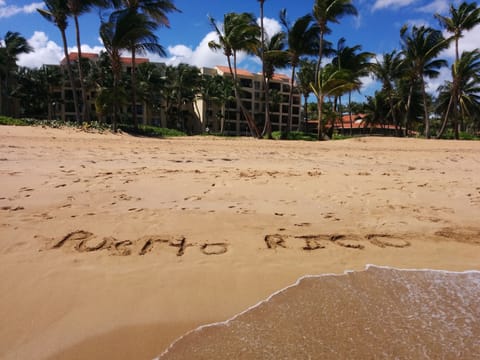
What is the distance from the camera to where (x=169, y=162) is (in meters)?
7.83

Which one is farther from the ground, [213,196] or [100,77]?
[100,77]

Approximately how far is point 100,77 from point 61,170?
31.7 metres

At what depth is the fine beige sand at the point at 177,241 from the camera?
86.5 inches

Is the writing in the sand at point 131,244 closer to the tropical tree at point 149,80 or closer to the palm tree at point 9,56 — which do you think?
the tropical tree at point 149,80

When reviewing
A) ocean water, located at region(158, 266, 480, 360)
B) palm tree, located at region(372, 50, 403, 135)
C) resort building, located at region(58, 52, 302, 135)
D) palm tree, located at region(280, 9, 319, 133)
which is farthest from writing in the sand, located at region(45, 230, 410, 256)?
resort building, located at region(58, 52, 302, 135)

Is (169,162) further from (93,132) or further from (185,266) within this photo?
(93,132)

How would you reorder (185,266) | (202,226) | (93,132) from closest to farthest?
(185,266), (202,226), (93,132)

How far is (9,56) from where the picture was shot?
3631cm

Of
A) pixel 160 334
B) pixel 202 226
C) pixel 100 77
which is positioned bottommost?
pixel 160 334

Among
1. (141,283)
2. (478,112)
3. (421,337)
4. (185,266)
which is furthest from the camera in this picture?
(478,112)

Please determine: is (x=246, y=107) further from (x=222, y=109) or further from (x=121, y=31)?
(x=121, y=31)

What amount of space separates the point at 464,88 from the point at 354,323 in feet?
129

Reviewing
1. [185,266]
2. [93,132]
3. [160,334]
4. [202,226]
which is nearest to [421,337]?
[160,334]

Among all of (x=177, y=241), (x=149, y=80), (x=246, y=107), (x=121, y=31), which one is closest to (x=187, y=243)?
(x=177, y=241)
